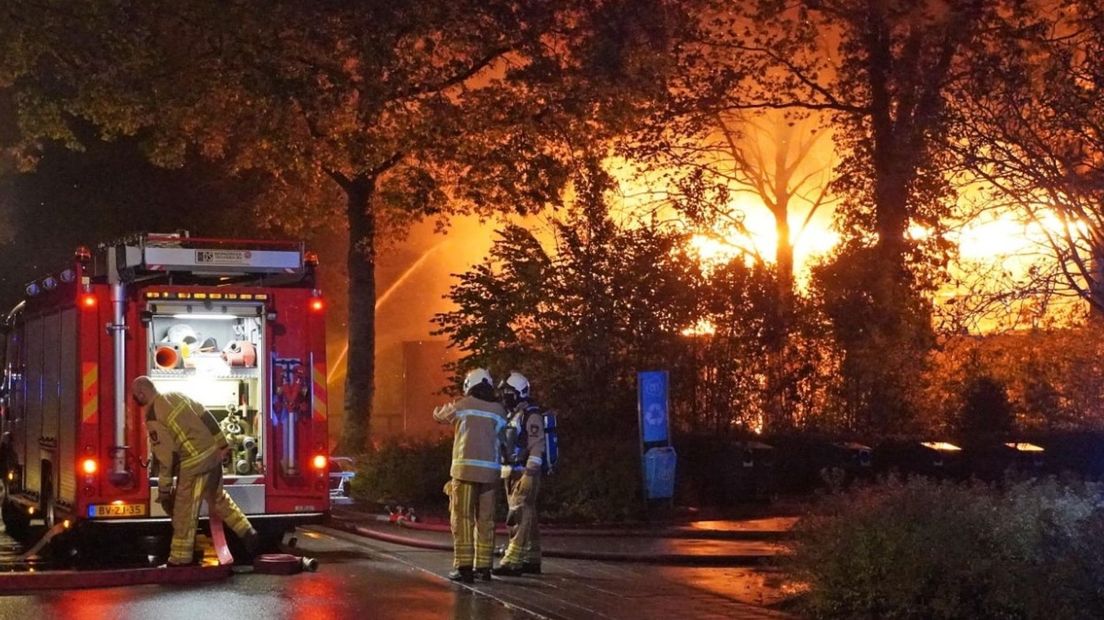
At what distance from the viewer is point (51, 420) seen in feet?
42.5

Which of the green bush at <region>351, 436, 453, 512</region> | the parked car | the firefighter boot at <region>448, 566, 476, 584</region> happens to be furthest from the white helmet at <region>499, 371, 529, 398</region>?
the green bush at <region>351, 436, 453, 512</region>

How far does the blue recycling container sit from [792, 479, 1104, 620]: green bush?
623cm

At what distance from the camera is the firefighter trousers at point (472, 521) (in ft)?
36.8

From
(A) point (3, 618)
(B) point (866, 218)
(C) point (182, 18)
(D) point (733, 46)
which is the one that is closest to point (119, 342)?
(A) point (3, 618)

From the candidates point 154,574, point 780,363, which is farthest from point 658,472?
point 154,574

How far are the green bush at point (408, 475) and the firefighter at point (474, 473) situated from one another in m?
6.07

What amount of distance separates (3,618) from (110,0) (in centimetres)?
1427

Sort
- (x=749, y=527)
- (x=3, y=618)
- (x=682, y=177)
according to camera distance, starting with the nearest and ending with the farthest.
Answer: (x=3, y=618) < (x=749, y=527) < (x=682, y=177)

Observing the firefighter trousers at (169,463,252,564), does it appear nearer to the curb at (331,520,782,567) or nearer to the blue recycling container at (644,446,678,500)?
the curb at (331,520,782,567)

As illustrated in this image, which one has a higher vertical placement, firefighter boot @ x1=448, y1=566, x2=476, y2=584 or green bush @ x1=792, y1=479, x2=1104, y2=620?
green bush @ x1=792, y1=479, x2=1104, y2=620

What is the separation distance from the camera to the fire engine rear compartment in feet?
40.2

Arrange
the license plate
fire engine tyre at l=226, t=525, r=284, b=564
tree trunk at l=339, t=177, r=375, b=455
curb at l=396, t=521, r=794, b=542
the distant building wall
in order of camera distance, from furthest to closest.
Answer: the distant building wall
tree trunk at l=339, t=177, r=375, b=455
curb at l=396, t=521, r=794, b=542
fire engine tyre at l=226, t=525, r=284, b=564
the license plate

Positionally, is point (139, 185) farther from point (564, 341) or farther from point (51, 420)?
point (51, 420)

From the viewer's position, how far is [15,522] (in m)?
15.3
